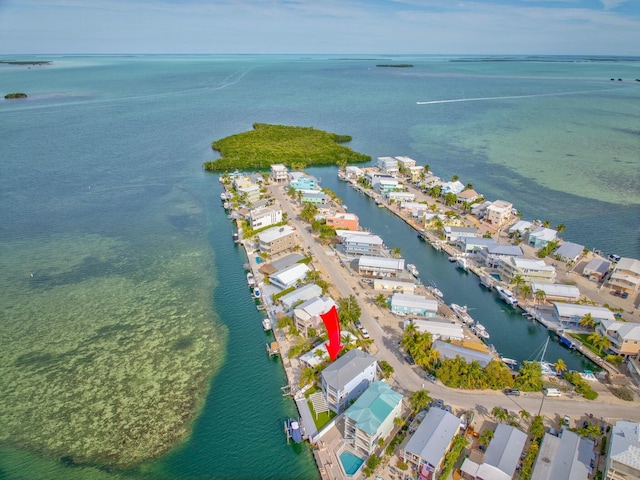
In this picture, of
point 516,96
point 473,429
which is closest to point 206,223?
point 473,429

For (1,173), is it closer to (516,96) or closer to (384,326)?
(384,326)

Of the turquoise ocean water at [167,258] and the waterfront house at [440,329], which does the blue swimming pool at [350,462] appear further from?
the waterfront house at [440,329]

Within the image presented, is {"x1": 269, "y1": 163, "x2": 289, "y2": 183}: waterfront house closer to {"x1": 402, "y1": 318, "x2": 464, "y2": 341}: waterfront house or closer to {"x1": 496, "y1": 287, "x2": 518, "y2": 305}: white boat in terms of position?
{"x1": 496, "y1": 287, "x2": 518, "y2": 305}: white boat

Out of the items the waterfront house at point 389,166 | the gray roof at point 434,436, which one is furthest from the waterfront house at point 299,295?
the waterfront house at point 389,166

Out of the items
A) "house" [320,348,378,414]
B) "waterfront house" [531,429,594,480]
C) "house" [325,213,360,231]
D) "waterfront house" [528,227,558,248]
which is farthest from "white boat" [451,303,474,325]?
"house" [325,213,360,231]

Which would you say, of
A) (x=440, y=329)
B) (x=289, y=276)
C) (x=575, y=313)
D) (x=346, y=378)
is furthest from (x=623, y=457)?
(x=289, y=276)

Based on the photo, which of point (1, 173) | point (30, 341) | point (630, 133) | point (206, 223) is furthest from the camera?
point (630, 133)
